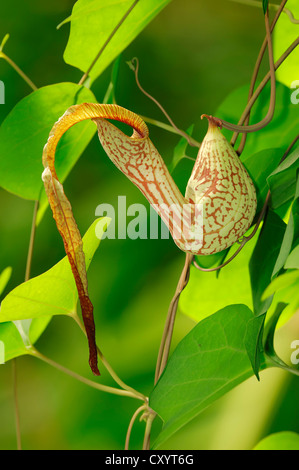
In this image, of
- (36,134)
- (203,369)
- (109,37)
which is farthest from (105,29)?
(203,369)

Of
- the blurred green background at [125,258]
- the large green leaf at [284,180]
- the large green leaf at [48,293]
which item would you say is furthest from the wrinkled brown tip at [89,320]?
the blurred green background at [125,258]

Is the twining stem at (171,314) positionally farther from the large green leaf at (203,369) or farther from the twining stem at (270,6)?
the twining stem at (270,6)

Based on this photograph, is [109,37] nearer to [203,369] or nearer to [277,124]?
[277,124]

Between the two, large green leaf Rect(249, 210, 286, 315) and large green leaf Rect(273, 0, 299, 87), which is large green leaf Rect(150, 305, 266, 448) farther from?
large green leaf Rect(273, 0, 299, 87)

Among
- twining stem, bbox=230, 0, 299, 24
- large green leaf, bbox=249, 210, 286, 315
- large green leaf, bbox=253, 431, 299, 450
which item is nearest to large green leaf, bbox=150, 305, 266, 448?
large green leaf, bbox=249, 210, 286, 315

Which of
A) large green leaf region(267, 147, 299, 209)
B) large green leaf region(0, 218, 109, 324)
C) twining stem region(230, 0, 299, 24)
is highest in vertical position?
twining stem region(230, 0, 299, 24)

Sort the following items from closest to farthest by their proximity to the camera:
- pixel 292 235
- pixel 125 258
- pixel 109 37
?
pixel 292 235, pixel 109 37, pixel 125 258

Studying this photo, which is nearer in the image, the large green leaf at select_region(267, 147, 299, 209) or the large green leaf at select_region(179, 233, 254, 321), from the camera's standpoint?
the large green leaf at select_region(267, 147, 299, 209)
